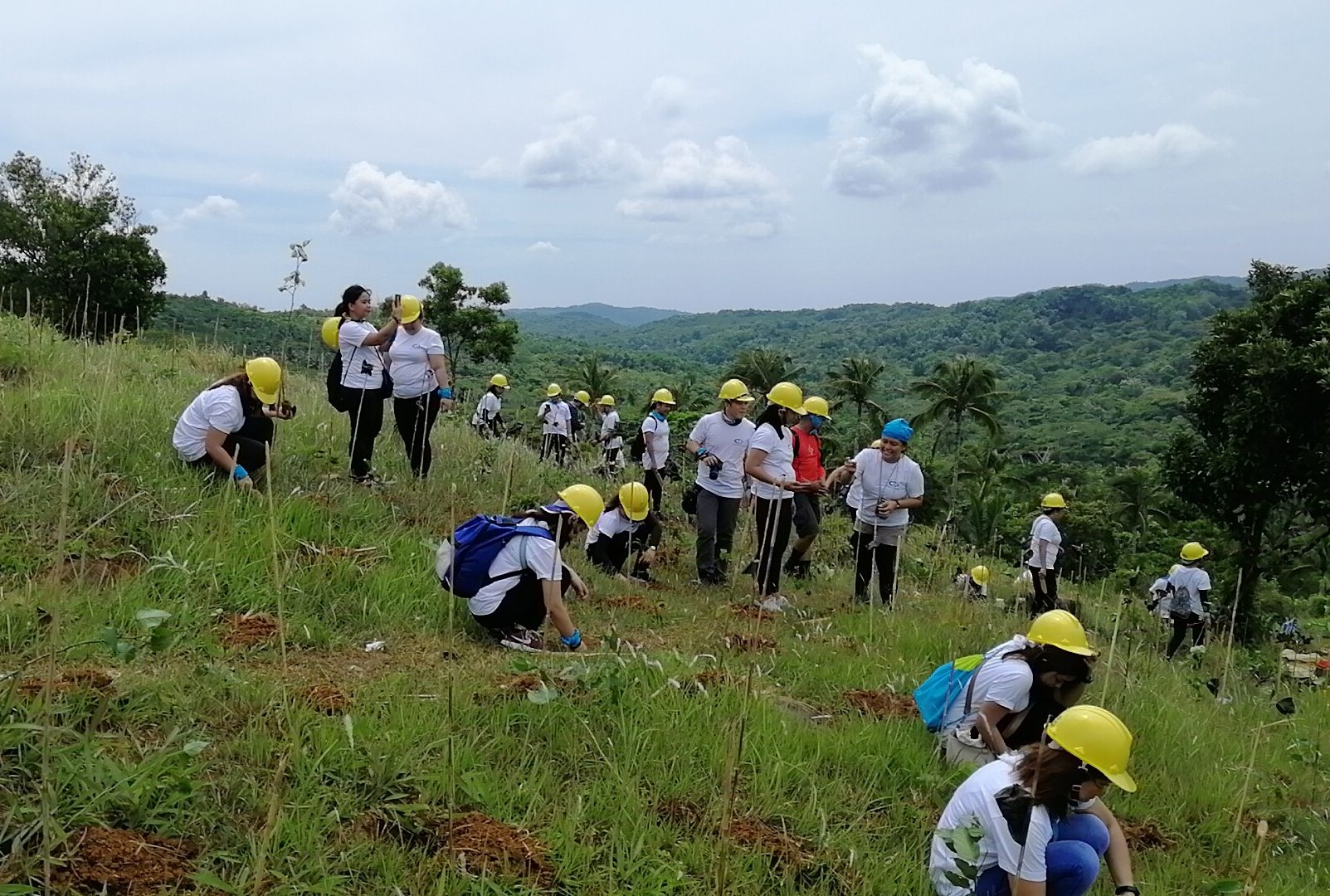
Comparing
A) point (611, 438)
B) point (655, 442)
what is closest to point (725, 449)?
point (655, 442)

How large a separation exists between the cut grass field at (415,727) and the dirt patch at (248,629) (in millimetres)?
22

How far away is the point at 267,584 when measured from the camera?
4402 millimetres

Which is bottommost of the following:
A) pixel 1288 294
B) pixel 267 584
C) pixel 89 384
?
pixel 267 584

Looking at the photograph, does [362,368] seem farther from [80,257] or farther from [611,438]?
[80,257]

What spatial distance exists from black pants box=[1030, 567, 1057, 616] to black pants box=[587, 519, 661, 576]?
4653 millimetres

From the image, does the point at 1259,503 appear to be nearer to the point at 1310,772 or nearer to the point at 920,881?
the point at 1310,772

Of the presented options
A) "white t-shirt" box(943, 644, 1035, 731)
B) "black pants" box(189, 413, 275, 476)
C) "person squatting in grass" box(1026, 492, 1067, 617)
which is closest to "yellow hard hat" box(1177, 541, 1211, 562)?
"person squatting in grass" box(1026, 492, 1067, 617)

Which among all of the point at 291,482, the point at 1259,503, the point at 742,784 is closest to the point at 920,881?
the point at 742,784

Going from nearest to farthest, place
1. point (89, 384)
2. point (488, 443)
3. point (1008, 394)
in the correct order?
point (89, 384), point (488, 443), point (1008, 394)

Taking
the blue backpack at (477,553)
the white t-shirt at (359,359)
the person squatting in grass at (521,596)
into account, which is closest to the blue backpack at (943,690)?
the person squatting in grass at (521,596)

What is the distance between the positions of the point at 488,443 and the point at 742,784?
6.63m

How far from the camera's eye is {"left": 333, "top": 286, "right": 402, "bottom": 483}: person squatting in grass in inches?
249

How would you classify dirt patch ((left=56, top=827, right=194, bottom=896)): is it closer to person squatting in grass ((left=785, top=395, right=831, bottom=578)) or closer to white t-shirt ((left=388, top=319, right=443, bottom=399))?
white t-shirt ((left=388, top=319, right=443, bottom=399))

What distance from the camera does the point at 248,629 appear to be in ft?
12.9
